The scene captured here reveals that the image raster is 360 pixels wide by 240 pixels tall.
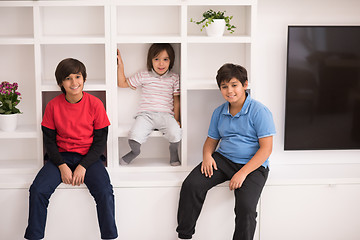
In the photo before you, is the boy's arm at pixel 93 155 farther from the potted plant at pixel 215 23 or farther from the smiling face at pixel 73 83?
the potted plant at pixel 215 23

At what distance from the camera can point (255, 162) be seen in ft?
7.73

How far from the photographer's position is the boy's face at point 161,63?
106 inches

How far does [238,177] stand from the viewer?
→ 234 cm

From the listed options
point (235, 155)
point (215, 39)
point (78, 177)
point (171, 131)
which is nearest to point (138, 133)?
point (171, 131)

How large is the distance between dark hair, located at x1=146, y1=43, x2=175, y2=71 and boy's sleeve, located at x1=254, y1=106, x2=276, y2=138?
63 centimetres

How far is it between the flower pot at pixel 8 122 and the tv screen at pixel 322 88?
1482 mm

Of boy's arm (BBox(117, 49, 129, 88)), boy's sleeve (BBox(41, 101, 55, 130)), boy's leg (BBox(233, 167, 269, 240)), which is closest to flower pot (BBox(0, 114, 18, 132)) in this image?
boy's sleeve (BBox(41, 101, 55, 130))

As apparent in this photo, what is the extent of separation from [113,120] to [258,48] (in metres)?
0.92

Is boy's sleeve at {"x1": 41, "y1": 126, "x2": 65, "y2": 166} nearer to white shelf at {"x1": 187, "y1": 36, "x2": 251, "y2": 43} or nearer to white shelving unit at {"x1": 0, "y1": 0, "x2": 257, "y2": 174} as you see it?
white shelving unit at {"x1": 0, "y1": 0, "x2": 257, "y2": 174}

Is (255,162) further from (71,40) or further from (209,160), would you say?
(71,40)

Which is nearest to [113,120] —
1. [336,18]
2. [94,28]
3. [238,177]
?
[94,28]

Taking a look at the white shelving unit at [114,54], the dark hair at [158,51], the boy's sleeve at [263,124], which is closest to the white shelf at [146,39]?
the white shelving unit at [114,54]

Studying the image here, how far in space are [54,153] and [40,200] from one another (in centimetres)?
25

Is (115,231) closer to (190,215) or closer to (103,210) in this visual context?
(103,210)
